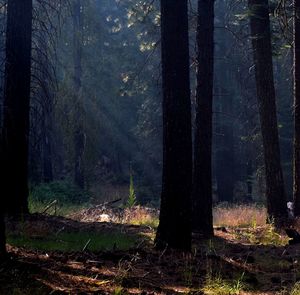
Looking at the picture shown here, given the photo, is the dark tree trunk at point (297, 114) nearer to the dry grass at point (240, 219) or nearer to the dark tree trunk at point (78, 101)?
the dry grass at point (240, 219)

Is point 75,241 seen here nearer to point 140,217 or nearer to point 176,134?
point 176,134

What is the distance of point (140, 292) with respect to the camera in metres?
4.36

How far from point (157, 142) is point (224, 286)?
27.9 meters

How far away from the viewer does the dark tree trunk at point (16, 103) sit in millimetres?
9766

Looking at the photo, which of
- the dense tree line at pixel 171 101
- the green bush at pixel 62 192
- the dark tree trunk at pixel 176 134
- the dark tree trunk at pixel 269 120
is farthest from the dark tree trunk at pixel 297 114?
the green bush at pixel 62 192

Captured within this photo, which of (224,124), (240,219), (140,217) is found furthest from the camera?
(224,124)

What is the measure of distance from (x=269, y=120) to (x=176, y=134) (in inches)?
237

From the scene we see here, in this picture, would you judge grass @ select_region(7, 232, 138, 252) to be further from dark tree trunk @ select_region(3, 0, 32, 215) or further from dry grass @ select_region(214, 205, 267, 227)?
dry grass @ select_region(214, 205, 267, 227)

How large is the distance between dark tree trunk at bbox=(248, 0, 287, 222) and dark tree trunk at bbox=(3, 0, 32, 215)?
239 inches

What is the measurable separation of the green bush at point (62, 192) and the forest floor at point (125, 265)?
38.2 ft

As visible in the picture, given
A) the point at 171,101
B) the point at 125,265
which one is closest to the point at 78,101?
the point at 171,101

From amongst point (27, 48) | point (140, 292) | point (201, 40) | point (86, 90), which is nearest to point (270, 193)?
point (201, 40)

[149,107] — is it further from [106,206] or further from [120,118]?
[106,206]

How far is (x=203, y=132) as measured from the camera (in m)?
10.2
